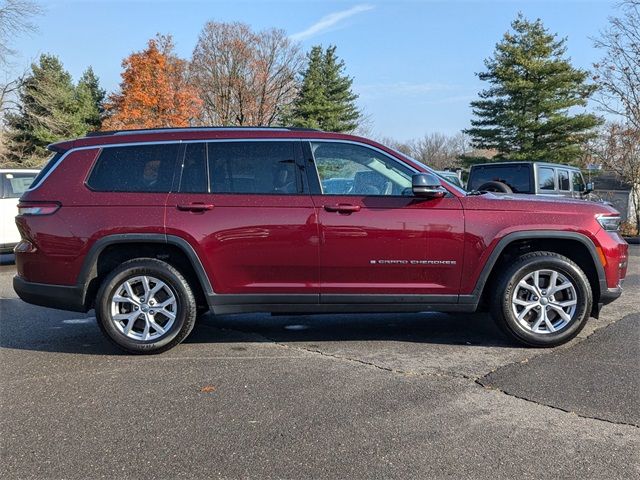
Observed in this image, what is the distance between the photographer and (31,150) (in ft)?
122

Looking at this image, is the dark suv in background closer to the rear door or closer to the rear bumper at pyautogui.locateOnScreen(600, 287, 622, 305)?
the rear bumper at pyautogui.locateOnScreen(600, 287, 622, 305)

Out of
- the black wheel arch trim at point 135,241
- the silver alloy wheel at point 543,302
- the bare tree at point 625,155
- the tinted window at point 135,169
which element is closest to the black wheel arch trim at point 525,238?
the silver alloy wheel at point 543,302

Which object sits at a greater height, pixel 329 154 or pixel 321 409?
pixel 329 154

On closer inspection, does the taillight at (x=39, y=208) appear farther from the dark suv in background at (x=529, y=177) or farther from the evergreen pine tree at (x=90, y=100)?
the evergreen pine tree at (x=90, y=100)

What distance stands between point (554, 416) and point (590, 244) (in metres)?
1.90

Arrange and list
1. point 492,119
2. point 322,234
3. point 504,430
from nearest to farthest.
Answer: point 504,430 → point 322,234 → point 492,119

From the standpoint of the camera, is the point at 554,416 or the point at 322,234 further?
the point at 322,234

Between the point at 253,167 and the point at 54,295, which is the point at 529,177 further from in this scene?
the point at 54,295

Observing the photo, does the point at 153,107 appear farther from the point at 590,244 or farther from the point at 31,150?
the point at 590,244

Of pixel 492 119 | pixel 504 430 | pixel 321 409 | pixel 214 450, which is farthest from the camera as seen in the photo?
pixel 492 119

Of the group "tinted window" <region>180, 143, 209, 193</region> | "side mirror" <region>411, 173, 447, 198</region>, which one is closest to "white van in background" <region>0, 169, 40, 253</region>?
"tinted window" <region>180, 143, 209, 193</region>

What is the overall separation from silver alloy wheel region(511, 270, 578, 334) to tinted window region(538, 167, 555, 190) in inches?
282

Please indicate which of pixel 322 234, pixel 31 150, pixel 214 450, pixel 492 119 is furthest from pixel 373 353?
pixel 31 150

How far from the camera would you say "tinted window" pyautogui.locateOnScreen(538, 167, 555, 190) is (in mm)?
11297
